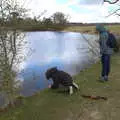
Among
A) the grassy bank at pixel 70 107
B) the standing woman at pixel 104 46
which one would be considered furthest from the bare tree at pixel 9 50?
the standing woman at pixel 104 46

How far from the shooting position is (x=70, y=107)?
26.1 ft

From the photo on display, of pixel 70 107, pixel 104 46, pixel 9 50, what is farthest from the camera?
pixel 104 46

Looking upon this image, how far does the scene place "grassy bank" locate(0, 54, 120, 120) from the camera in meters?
7.35

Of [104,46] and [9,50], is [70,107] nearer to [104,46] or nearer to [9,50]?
[9,50]

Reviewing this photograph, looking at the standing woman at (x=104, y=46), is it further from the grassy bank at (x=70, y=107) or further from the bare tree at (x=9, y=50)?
the bare tree at (x=9, y=50)

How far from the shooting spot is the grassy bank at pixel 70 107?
7352 millimetres

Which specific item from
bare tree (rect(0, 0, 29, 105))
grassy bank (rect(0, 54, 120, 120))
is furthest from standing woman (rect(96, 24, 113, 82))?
bare tree (rect(0, 0, 29, 105))

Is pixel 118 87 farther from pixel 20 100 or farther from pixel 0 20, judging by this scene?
pixel 0 20

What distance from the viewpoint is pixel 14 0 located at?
8.08 metres

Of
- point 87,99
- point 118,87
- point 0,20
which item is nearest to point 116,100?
point 87,99

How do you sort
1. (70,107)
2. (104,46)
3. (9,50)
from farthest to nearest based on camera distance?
(104,46), (9,50), (70,107)

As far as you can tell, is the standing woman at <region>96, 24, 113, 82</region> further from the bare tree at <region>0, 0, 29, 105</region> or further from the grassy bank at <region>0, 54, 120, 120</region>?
the bare tree at <region>0, 0, 29, 105</region>

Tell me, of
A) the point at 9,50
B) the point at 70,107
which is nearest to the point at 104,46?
the point at 70,107

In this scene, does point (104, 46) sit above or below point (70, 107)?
above
